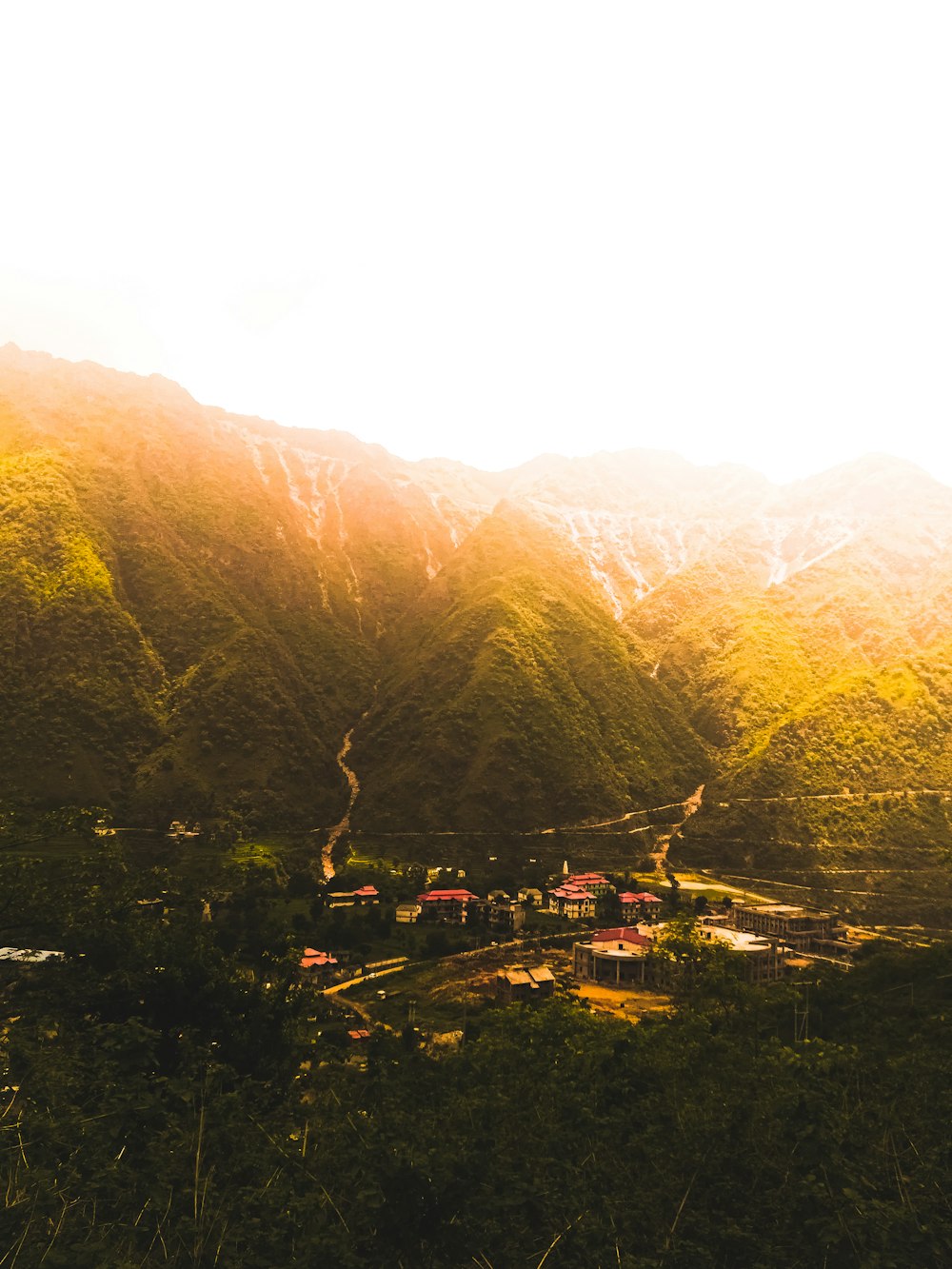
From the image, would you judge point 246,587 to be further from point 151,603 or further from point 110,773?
point 110,773

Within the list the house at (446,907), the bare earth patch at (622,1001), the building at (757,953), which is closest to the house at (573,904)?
the house at (446,907)

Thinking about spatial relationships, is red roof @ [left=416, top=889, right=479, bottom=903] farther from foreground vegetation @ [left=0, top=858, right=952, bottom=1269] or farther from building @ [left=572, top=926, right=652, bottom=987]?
foreground vegetation @ [left=0, top=858, right=952, bottom=1269]

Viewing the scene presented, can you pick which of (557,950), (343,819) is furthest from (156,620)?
(557,950)

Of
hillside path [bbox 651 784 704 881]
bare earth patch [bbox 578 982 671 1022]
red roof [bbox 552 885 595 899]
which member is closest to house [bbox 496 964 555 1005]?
bare earth patch [bbox 578 982 671 1022]

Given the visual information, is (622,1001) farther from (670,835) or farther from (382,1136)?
(670,835)

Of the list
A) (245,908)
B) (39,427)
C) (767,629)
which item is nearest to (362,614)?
(39,427)

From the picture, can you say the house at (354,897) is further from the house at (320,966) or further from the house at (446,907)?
the house at (320,966)
